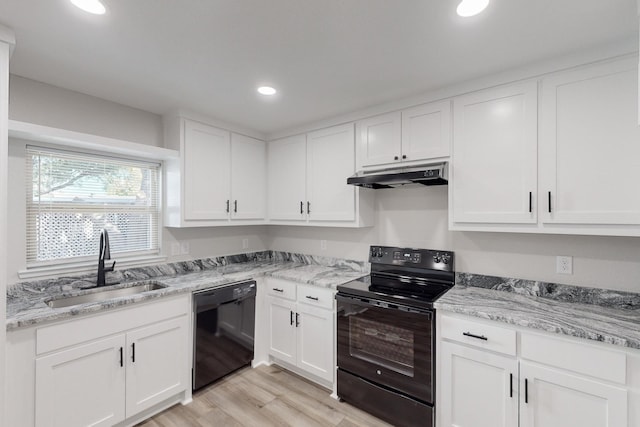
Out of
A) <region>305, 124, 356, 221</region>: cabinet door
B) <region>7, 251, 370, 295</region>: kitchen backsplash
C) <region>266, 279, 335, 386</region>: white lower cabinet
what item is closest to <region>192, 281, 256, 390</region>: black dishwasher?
<region>266, 279, 335, 386</region>: white lower cabinet

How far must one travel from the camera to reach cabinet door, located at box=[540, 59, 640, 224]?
163 cm

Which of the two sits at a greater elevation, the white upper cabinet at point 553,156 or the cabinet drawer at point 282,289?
the white upper cabinet at point 553,156

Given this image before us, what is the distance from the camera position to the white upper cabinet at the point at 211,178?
8.81ft

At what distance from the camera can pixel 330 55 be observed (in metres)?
1.77

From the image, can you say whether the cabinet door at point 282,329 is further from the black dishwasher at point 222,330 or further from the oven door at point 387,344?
the oven door at point 387,344

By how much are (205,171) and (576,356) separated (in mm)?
2933

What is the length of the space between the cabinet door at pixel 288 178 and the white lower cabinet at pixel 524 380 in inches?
71.2

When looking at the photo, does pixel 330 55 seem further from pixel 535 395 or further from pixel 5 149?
pixel 535 395

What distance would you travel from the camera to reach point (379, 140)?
2.57 meters

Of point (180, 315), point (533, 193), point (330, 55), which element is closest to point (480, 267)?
point (533, 193)

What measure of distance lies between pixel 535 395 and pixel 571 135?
148 centimetres

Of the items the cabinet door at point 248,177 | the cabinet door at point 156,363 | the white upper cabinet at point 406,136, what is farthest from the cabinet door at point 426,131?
the cabinet door at point 156,363

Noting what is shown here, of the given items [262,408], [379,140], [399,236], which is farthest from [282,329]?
[379,140]

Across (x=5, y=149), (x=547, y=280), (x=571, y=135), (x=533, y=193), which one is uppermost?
(x=571, y=135)
